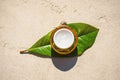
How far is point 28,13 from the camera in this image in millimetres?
1361

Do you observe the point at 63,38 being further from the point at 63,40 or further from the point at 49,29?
the point at 49,29

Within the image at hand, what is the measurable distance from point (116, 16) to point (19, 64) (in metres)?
0.59

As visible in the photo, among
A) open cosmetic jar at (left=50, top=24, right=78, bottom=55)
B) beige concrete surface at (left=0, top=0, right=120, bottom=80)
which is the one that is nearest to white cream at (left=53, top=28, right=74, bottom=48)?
open cosmetic jar at (left=50, top=24, right=78, bottom=55)

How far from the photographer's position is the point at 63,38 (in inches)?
49.0

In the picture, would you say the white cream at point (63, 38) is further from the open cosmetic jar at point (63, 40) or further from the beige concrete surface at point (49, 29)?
the beige concrete surface at point (49, 29)

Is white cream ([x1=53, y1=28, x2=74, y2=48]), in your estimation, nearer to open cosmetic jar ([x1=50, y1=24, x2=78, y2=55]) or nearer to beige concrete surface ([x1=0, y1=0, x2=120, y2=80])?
open cosmetic jar ([x1=50, y1=24, x2=78, y2=55])

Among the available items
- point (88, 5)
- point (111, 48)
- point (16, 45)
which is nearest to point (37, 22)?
point (16, 45)

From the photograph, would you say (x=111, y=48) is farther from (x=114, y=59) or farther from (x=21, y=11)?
(x=21, y=11)

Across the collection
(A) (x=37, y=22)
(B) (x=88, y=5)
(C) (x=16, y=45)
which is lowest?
(C) (x=16, y=45)

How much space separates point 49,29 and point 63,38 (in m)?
0.13

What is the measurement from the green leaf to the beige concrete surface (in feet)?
0.11

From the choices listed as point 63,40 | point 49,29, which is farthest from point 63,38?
point 49,29

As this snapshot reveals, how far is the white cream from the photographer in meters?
1.23

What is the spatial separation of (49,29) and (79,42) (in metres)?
0.19
